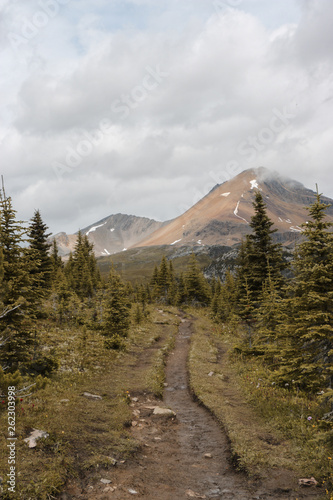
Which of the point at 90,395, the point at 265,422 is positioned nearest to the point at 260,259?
the point at 265,422

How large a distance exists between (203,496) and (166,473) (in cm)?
144

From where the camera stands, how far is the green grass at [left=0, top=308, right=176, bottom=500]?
22.6ft

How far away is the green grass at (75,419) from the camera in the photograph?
271 inches

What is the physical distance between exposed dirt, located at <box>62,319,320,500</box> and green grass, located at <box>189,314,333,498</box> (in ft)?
1.36

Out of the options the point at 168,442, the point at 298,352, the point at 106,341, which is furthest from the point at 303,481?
the point at 106,341

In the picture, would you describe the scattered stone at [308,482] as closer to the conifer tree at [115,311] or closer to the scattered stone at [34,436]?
the scattered stone at [34,436]

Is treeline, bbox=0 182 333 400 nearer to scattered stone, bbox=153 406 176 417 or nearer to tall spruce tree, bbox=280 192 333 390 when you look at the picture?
tall spruce tree, bbox=280 192 333 390

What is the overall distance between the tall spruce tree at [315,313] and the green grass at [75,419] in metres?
6.08

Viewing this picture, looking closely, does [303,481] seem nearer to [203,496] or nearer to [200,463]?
[203,496]

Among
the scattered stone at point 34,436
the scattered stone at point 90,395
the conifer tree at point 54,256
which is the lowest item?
the scattered stone at point 90,395

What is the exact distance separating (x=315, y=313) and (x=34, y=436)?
8990mm

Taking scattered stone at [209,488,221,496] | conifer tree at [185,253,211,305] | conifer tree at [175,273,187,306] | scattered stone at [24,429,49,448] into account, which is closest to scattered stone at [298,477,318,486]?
scattered stone at [209,488,221,496]

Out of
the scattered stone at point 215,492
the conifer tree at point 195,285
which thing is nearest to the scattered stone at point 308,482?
the scattered stone at point 215,492

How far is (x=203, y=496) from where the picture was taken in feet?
23.8
